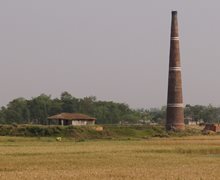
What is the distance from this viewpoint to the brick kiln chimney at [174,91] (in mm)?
78688

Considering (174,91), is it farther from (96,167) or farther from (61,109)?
(61,109)

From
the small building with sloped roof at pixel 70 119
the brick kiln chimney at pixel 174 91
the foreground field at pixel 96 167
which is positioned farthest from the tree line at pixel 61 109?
the foreground field at pixel 96 167

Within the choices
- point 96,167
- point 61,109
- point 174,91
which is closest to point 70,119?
point 174,91

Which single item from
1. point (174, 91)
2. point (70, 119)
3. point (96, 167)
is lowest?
point (96, 167)

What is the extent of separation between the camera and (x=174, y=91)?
259 feet

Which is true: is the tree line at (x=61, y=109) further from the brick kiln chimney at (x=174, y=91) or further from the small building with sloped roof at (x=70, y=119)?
the brick kiln chimney at (x=174, y=91)

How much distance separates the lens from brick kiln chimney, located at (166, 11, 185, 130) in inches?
3098

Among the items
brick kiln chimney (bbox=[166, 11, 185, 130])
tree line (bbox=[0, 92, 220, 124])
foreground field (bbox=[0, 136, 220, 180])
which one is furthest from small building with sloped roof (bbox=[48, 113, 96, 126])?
foreground field (bbox=[0, 136, 220, 180])

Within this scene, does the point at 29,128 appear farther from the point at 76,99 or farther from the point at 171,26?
the point at 76,99

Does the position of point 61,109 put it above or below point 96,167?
above

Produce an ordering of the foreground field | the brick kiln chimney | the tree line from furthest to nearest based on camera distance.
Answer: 1. the tree line
2. the brick kiln chimney
3. the foreground field

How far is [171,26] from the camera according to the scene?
266 feet

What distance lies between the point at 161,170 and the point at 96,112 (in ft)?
404

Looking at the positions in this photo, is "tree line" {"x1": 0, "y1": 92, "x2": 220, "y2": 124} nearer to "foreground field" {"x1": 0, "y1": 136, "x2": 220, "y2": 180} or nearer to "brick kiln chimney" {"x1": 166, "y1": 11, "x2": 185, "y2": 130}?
"brick kiln chimney" {"x1": 166, "y1": 11, "x2": 185, "y2": 130}
